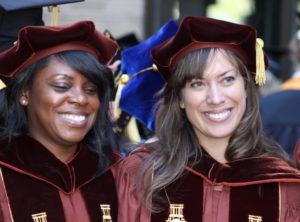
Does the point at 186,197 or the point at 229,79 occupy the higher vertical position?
the point at 229,79

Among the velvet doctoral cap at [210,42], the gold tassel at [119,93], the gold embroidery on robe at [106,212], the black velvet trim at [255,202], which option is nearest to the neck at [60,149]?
the gold embroidery on robe at [106,212]

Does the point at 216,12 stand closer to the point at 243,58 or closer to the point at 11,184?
the point at 243,58

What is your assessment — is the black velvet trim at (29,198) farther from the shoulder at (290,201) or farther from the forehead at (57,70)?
the shoulder at (290,201)

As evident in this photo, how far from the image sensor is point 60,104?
3408 mm

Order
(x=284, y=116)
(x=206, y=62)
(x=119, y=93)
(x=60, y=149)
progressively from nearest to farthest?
1. (x=206, y=62)
2. (x=60, y=149)
3. (x=119, y=93)
4. (x=284, y=116)

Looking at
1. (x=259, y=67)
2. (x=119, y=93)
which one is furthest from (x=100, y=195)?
(x=119, y=93)

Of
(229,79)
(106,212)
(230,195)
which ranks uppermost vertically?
(229,79)

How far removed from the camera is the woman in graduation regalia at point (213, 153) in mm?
3383

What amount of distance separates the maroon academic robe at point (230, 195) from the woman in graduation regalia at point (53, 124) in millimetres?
237

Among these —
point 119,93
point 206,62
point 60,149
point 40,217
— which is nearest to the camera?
point 40,217

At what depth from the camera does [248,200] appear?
3.40 m

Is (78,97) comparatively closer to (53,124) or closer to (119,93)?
(53,124)

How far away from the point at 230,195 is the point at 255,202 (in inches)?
5.1

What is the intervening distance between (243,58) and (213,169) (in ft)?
1.99
